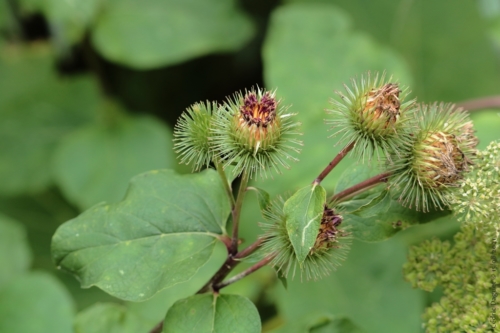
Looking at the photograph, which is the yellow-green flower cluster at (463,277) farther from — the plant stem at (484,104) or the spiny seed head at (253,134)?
the plant stem at (484,104)

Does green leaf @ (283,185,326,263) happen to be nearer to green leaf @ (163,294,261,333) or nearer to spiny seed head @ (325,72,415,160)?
spiny seed head @ (325,72,415,160)

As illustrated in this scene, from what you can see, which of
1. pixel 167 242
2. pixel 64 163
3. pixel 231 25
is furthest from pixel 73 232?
pixel 231 25

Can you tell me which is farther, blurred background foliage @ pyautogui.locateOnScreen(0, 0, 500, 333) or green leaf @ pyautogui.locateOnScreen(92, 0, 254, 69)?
green leaf @ pyautogui.locateOnScreen(92, 0, 254, 69)

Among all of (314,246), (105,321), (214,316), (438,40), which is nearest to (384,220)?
(314,246)

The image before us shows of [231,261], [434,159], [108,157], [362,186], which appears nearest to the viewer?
[434,159]

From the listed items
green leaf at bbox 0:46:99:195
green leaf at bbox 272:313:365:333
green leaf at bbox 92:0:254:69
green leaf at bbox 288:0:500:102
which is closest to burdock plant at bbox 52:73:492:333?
green leaf at bbox 272:313:365:333

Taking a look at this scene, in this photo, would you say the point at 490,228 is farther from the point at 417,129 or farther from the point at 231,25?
the point at 231,25

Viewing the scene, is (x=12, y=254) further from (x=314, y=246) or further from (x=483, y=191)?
(x=483, y=191)
